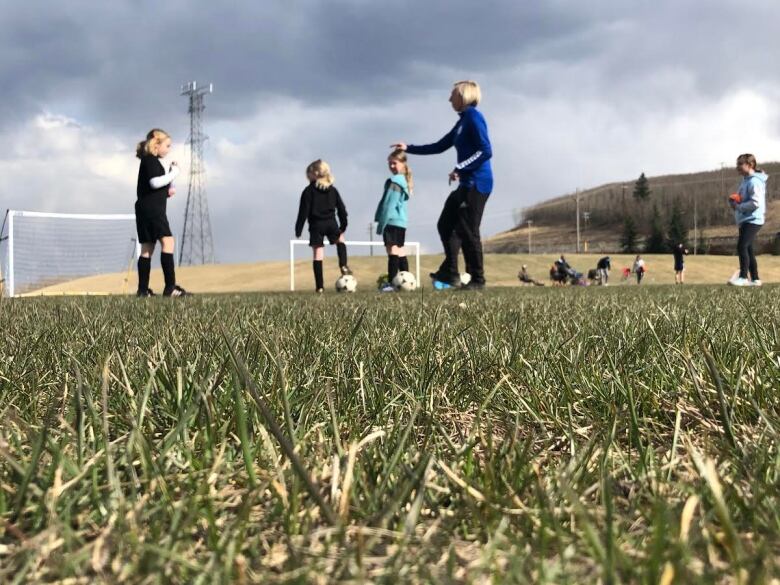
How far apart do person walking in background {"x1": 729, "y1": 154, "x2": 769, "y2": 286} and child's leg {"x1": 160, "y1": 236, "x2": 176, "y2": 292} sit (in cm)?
903

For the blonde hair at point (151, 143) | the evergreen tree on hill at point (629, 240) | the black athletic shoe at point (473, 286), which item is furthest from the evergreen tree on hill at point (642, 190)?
the blonde hair at point (151, 143)

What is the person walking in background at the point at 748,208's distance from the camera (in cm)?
1098

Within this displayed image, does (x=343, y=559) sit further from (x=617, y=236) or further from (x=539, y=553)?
(x=617, y=236)

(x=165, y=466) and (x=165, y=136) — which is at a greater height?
(x=165, y=136)

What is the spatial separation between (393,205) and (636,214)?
109 meters

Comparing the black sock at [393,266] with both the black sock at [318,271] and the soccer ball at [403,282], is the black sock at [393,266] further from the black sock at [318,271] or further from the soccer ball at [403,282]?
the black sock at [318,271]

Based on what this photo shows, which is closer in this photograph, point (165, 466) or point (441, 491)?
point (441, 491)

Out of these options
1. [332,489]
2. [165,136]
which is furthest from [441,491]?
[165,136]

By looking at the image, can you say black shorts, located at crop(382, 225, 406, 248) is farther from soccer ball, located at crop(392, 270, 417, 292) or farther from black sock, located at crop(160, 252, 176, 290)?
black sock, located at crop(160, 252, 176, 290)

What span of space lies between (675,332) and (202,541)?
2.11 m

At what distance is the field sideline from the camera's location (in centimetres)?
3672

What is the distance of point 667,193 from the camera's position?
367ft

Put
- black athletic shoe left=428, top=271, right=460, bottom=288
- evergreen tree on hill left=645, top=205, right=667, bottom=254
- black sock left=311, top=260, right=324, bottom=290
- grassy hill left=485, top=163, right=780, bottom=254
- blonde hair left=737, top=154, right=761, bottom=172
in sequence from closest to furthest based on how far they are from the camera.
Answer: black athletic shoe left=428, top=271, right=460, bottom=288, blonde hair left=737, top=154, right=761, bottom=172, black sock left=311, top=260, right=324, bottom=290, evergreen tree on hill left=645, top=205, right=667, bottom=254, grassy hill left=485, top=163, right=780, bottom=254

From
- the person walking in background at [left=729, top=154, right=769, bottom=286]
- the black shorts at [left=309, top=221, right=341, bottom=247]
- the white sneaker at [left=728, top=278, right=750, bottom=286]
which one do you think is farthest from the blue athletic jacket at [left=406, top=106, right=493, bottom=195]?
the white sneaker at [left=728, top=278, right=750, bottom=286]
